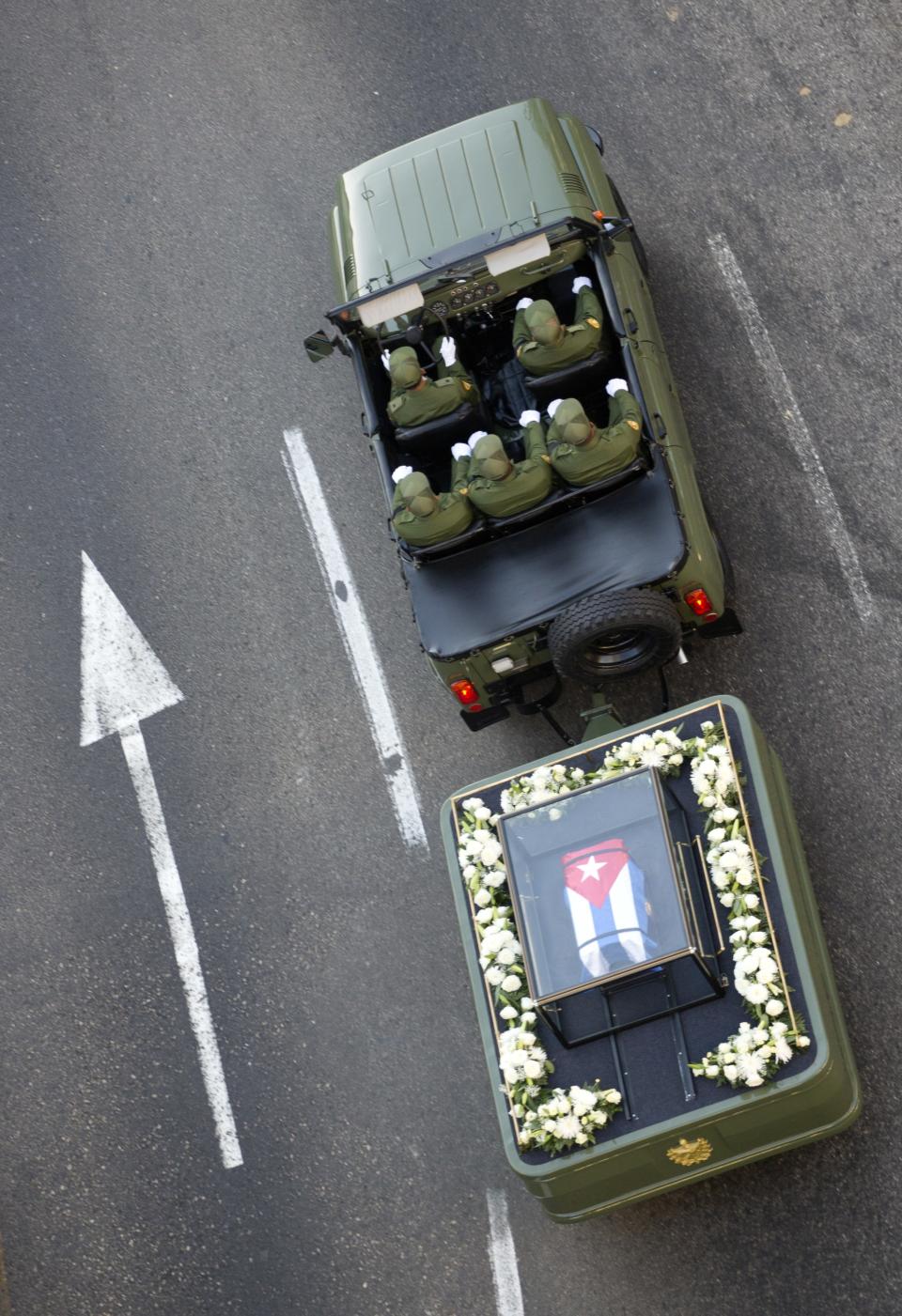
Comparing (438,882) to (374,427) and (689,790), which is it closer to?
(689,790)

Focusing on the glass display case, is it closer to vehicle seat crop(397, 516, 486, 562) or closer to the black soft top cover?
the black soft top cover

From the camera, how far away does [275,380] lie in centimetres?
912

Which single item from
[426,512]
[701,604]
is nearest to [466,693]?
[426,512]

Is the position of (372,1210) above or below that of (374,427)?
below

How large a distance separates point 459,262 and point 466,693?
246cm

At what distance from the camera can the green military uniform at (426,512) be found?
23.2 ft

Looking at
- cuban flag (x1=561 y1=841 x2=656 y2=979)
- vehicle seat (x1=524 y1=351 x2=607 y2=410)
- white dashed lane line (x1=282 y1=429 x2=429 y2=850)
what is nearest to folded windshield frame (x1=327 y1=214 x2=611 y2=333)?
vehicle seat (x1=524 y1=351 x2=607 y2=410)

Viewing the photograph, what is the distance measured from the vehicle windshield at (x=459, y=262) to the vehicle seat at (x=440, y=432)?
656 mm

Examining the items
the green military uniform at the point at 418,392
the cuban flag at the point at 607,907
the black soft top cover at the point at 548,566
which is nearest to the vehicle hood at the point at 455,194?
the green military uniform at the point at 418,392

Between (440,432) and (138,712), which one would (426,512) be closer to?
(440,432)

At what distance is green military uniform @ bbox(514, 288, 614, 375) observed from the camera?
7.18m

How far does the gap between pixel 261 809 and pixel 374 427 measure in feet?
8.32

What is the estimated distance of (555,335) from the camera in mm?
7184

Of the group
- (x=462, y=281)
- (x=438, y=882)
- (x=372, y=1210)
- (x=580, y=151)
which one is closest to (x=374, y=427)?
(x=462, y=281)
